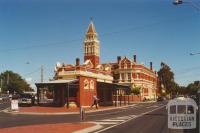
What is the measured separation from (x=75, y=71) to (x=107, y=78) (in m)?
18.5

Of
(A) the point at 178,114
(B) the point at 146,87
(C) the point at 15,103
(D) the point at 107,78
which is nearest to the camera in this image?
(A) the point at 178,114

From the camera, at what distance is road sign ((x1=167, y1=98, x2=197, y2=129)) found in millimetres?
6320

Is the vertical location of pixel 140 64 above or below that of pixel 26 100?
above

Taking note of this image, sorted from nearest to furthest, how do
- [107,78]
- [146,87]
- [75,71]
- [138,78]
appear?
[75,71] < [107,78] < [138,78] < [146,87]

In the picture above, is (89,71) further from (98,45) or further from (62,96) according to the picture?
(98,45)

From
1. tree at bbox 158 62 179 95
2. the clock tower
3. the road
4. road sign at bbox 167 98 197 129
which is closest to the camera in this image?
road sign at bbox 167 98 197 129

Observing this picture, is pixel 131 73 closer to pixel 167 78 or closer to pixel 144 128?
pixel 167 78

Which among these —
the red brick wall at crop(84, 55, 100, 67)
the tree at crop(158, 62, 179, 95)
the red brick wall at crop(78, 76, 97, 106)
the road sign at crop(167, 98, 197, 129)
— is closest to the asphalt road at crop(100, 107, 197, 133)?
the road sign at crop(167, 98, 197, 129)

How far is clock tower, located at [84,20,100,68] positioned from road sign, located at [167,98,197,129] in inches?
3472

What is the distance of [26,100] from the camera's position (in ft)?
191

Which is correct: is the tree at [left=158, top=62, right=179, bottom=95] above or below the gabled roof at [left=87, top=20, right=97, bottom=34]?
below

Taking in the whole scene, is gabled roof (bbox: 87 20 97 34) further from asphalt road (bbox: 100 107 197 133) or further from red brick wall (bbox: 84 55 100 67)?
asphalt road (bbox: 100 107 197 133)

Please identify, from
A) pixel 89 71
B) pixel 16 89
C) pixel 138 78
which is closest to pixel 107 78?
pixel 89 71

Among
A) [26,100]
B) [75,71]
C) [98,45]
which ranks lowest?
[26,100]
